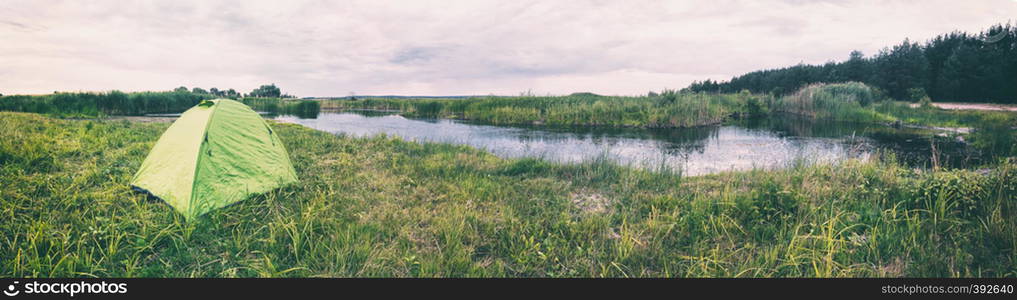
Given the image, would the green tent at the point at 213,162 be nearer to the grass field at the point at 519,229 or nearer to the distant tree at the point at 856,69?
the grass field at the point at 519,229

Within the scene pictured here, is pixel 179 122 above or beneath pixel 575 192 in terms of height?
above

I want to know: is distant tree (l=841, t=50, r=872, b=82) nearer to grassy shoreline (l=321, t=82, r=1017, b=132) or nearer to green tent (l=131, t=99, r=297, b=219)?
grassy shoreline (l=321, t=82, r=1017, b=132)

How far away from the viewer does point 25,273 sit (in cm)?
322

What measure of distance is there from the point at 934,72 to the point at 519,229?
63.0m

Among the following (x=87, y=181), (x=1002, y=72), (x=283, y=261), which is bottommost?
(x=283, y=261)

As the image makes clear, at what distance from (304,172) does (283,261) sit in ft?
13.8

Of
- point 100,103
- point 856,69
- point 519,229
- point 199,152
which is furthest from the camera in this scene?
point 856,69

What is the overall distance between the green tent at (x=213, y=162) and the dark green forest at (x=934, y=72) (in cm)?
2369

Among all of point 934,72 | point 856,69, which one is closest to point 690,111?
point 934,72

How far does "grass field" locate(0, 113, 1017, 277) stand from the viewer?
3459 mm

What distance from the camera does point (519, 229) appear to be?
435 cm

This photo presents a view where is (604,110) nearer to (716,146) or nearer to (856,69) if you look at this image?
(716,146)
